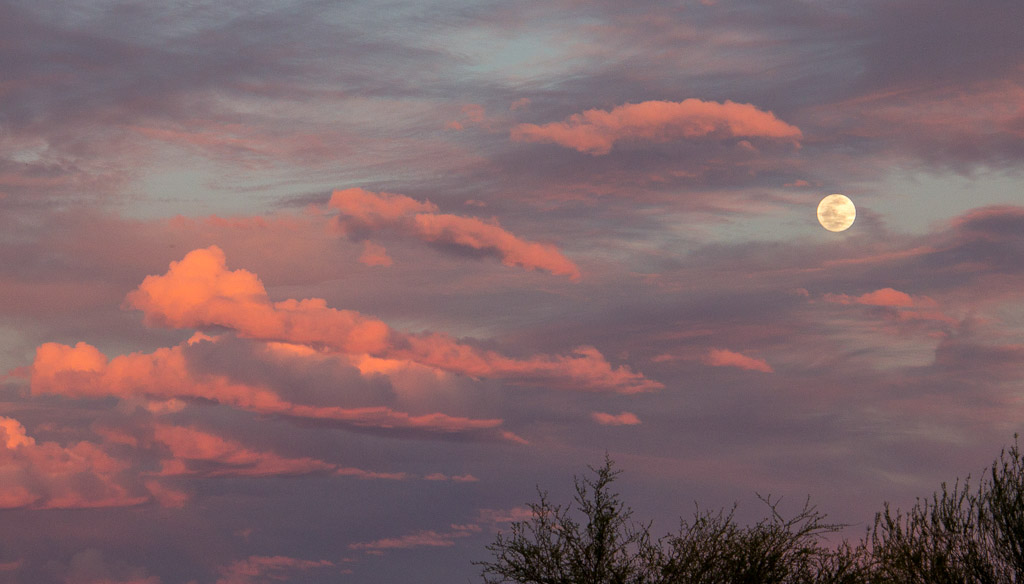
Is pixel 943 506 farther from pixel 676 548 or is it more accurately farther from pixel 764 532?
pixel 676 548

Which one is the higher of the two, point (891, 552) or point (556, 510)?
point (556, 510)

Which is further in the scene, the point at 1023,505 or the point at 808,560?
the point at 808,560

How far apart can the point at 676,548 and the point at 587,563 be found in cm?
296

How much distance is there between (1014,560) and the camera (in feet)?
98.9

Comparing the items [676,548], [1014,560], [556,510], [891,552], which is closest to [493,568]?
[556,510]

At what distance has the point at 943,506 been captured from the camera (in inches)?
1272

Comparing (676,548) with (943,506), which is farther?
(676,548)

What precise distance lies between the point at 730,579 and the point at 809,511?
358cm

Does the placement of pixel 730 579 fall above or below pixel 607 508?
below

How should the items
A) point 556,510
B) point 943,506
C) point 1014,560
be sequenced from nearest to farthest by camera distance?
1. point 1014,560
2. point 943,506
3. point 556,510

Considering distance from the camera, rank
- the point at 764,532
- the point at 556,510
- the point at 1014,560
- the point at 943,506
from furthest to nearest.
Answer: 1. the point at 556,510
2. the point at 764,532
3. the point at 943,506
4. the point at 1014,560

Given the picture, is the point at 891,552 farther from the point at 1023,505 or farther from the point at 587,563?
the point at 587,563

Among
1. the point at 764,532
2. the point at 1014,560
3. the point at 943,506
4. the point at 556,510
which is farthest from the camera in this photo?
the point at 556,510

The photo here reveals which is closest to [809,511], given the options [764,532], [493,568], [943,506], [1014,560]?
[764,532]
